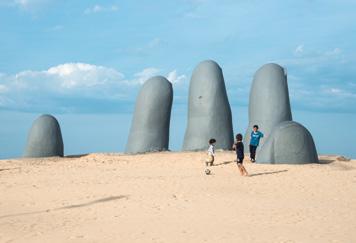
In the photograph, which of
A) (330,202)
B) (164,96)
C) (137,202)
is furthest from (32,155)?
(330,202)

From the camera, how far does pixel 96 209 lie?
8531 millimetres

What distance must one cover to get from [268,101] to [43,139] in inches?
344

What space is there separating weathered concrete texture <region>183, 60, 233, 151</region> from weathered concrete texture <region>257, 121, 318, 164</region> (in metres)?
3.74

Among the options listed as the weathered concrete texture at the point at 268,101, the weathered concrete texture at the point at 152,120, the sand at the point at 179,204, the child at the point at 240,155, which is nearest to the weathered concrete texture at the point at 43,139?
the weathered concrete texture at the point at 152,120

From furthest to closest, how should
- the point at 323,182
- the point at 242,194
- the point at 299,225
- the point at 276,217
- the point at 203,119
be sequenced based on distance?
the point at 203,119, the point at 323,182, the point at 242,194, the point at 276,217, the point at 299,225

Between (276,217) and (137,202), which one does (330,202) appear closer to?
(276,217)

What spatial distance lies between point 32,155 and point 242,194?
11.3 m

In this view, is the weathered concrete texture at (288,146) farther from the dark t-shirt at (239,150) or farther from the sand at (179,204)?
the dark t-shirt at (239,150)

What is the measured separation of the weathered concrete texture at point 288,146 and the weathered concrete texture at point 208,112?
147 inches

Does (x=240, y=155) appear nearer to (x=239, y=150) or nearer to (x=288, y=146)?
(x=239, y=150)

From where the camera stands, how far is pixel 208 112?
18.2m

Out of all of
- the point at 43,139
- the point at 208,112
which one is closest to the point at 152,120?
the point at 208,112

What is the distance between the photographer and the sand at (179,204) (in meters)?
6.79

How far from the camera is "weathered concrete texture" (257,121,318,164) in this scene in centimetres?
1434
